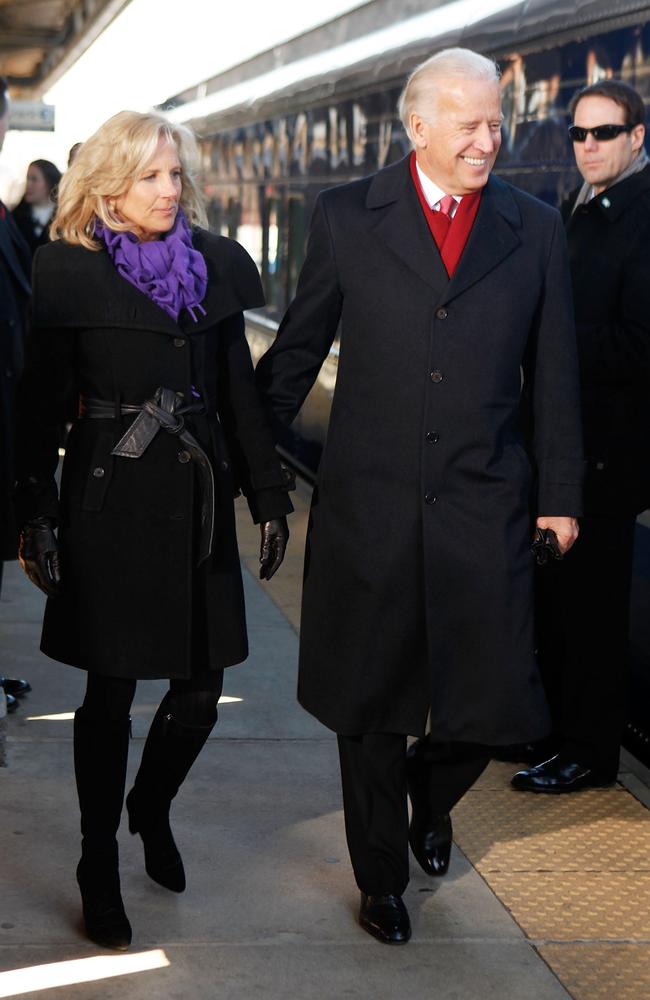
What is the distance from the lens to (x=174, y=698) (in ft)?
11.8

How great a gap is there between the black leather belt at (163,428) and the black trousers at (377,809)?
0.56m

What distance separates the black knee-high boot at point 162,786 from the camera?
3.62 meters

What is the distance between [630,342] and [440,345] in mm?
931

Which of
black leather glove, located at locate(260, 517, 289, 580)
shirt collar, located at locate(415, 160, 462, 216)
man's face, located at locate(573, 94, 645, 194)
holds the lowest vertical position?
black leather glove, located at locate(260, 517, 289, 580)

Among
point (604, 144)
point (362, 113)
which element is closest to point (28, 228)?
point (362, 113)

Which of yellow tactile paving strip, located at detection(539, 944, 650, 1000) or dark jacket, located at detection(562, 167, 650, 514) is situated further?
dark jacket, located at detection(562, 167, 650, 514)

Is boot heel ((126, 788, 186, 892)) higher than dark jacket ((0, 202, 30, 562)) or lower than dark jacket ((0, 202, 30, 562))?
lower

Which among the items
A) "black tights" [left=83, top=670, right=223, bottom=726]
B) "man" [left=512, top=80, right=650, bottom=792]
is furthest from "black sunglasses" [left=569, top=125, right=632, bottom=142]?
"black tights" [left=83, top=670, right=223, bottom=726]

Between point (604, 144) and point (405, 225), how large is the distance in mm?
987

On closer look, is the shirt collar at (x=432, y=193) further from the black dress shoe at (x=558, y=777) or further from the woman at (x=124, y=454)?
the black dress shoe at (x=558, y=777)

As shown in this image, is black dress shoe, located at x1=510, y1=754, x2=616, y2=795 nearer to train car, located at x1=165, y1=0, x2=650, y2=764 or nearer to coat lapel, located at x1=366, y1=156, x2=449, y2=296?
train car, located at x1=165, y1=0, x2=650, y2=764

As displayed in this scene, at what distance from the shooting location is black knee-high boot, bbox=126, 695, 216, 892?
3.62 m

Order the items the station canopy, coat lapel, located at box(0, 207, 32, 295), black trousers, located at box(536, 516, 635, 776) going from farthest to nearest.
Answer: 1. the station canopy
2. coat lapel, located at box(0, 207, 32, 295)
3. black trousers, located at box(536, 516, 635, 776)

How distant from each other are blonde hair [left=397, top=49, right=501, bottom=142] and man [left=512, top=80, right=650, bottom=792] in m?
0.91
